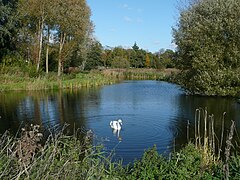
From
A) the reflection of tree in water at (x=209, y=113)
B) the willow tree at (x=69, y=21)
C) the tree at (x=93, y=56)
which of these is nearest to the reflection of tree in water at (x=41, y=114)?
the reflection of tree in water at (x=209, y=113)

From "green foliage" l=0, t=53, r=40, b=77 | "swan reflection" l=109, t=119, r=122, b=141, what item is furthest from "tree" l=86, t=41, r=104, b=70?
"swan reflection" l=109, t=119, r=122, b=141

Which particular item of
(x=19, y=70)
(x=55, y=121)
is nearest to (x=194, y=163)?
(x=55, y=121)

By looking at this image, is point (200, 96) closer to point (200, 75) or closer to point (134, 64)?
point (200, 75)

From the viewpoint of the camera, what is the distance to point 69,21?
29922 millimetres

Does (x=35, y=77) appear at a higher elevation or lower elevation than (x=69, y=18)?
lower

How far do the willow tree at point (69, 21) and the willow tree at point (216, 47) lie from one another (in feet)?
41.9

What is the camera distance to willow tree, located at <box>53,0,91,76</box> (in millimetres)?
29359

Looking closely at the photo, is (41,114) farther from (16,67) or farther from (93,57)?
(93,57)

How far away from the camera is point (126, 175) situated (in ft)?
15.3

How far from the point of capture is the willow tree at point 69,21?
29359 millimetres

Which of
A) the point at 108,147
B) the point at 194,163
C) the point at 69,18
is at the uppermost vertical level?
the point at 69,18

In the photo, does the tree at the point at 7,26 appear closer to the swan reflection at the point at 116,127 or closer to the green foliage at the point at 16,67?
the green foliage at the point at 16,67

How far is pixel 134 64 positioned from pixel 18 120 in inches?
2234

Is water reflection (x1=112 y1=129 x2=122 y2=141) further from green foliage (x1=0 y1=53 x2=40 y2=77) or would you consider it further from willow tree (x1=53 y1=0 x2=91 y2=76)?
willow tree (x1=53 y1=0 x2=91 y2=76)
